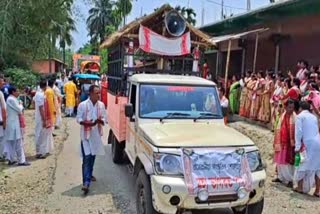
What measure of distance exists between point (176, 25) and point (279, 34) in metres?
6.90

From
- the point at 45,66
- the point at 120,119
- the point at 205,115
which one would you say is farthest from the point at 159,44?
the point at 45,66

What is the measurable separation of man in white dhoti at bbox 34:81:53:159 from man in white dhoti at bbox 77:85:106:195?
327 centimetres

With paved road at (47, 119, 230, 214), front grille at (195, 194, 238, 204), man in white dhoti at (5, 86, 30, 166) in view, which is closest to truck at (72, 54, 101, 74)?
man in white dhoti at (5, 86, 30, 166)

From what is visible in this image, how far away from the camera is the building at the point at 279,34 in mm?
14945

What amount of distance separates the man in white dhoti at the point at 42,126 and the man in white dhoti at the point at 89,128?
3270 millimetres

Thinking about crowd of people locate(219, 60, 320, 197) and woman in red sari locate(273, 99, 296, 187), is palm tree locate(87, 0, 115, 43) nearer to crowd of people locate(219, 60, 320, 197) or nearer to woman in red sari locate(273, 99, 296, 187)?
crowd of people locate(219, 60, 320, 197)

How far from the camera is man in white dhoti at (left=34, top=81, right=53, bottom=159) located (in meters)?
10.9

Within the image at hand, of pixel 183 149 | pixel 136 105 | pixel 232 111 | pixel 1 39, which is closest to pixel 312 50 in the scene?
pixel 232 111

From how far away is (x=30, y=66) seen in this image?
93.6 feet

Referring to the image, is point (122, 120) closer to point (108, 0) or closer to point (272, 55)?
point (272, 55)

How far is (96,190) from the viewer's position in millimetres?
8086

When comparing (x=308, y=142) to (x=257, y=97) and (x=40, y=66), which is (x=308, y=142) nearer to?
(x=257, y=97)

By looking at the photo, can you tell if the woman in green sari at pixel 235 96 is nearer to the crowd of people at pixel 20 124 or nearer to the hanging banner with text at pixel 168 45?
the hanging banner with text at pixel 168 45

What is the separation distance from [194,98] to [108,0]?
183 feet
